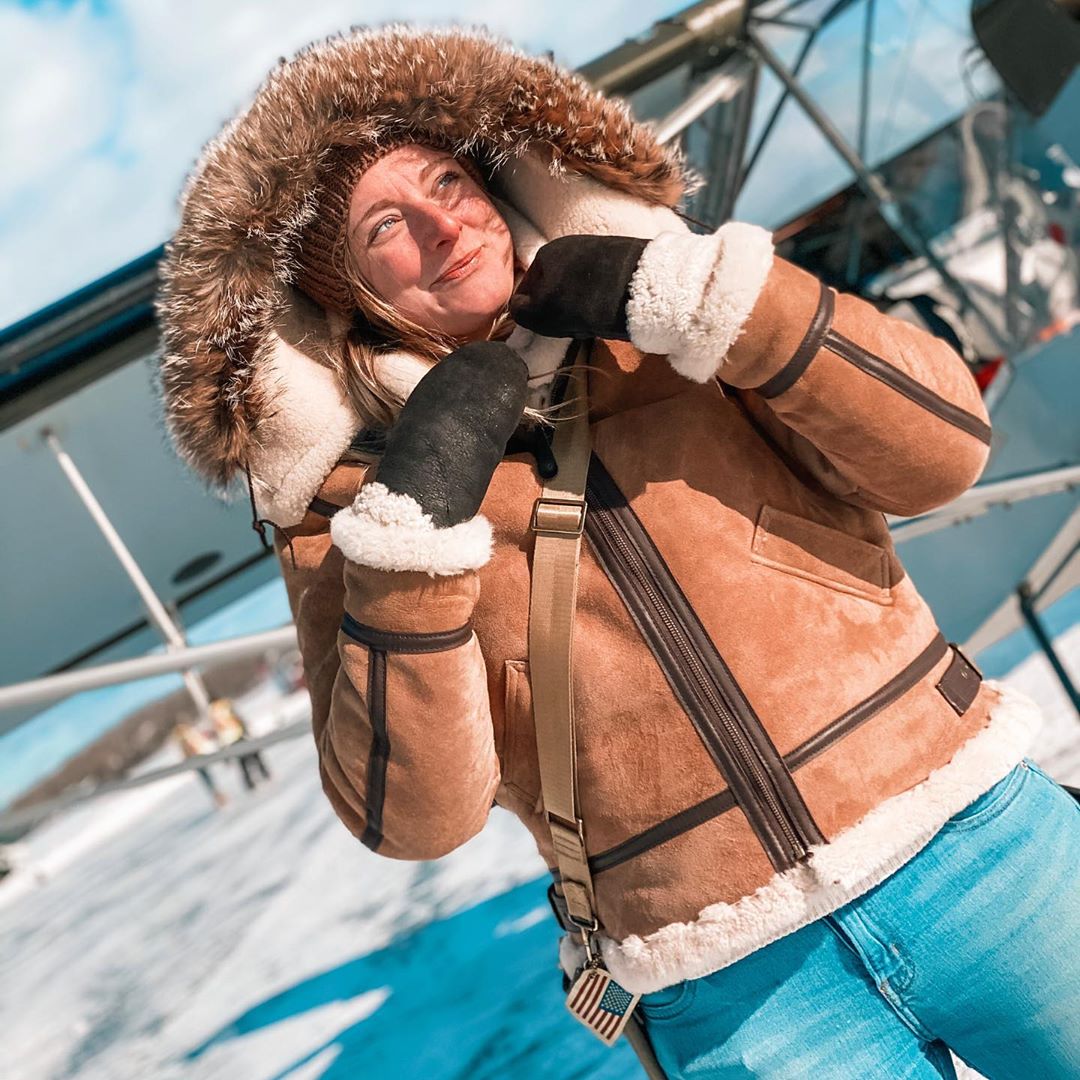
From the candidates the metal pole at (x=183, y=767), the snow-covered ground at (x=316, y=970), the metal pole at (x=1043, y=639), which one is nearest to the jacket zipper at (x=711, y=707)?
the snow-covered ground at (x=316, y=970)

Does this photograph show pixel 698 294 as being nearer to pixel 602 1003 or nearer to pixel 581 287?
pixel 581 287

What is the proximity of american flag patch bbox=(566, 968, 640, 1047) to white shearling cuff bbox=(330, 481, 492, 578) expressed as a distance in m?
0.53

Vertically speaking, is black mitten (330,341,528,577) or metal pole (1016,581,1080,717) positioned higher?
black mitten (330,341,528,577)

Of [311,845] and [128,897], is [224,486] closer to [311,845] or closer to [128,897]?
[311,845]

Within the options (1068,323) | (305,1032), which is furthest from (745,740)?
(1068,323)

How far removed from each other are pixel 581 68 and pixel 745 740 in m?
2.51

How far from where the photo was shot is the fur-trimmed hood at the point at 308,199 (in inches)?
48.5

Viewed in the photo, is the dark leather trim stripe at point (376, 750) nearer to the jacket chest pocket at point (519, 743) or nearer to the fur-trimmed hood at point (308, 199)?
the jacket chest pocket at point (519, 743)

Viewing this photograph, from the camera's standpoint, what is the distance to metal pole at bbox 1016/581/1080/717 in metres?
3.59

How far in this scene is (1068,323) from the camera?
13.1ft

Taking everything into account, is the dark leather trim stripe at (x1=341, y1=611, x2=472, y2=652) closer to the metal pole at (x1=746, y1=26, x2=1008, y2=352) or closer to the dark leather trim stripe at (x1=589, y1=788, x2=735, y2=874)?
the dark leather trim stripe at (x1=589, y1=788, x2=735, y2=874)

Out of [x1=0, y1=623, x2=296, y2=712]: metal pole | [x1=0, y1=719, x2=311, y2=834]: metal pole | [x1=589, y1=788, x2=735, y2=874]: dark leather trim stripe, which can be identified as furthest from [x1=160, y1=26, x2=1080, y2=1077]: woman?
[x1=0, y1=719, x2=311, y2=834]: metal pole

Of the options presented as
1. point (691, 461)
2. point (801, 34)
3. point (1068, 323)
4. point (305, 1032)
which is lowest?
point (305, 1032)

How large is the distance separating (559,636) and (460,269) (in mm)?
438
